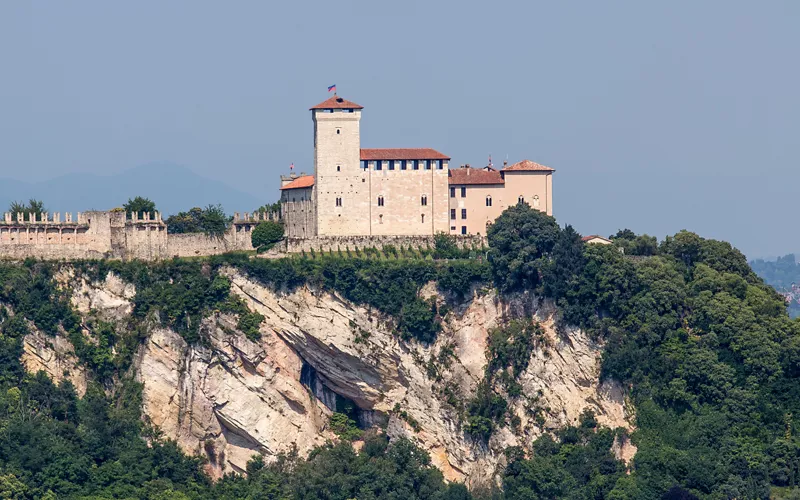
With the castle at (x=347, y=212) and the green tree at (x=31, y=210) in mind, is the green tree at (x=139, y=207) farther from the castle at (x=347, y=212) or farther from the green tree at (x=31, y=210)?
the green tree at (x=31, y=210)

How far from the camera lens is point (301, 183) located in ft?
299

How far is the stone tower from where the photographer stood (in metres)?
88.2

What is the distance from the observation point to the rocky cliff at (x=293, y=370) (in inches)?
3287

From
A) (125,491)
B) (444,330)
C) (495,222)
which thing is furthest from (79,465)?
(495,222)

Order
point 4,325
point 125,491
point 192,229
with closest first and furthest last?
point 125,491
point 4,325
point 192,229

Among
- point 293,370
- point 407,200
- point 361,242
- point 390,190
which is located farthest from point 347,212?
point 293,370

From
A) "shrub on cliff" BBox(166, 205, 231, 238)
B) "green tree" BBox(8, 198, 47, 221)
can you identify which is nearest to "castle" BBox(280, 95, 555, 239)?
"shrub on cliff" BBox(166, 205, 231, 238)

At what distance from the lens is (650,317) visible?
80500 millimetres

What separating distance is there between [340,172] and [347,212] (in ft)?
7.58

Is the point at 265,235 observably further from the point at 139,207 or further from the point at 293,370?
the point at 139,207

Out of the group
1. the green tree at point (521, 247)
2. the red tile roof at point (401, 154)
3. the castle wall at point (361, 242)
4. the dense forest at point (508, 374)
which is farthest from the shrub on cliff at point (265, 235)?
the green tree at point (521, 247)

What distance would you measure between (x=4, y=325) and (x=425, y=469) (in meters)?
23.8

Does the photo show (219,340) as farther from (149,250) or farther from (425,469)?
(425,469)

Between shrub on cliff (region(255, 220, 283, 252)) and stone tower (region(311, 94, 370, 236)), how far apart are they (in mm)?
2807
